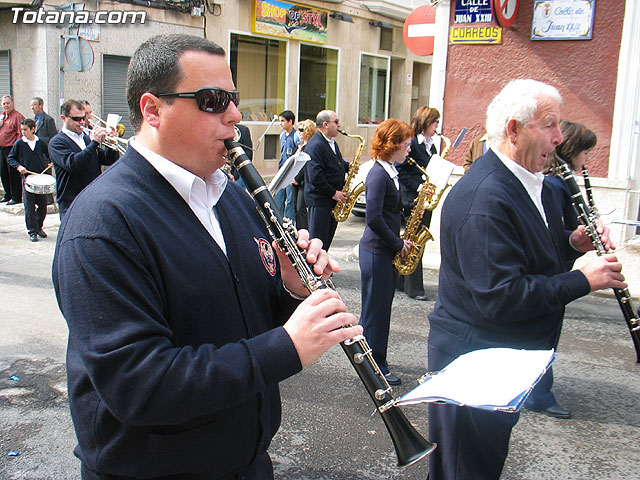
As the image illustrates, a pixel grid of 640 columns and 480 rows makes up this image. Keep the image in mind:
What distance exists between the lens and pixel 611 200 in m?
7.36

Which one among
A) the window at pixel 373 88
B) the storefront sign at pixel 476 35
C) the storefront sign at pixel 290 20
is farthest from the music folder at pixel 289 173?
the window at pixel 373 88

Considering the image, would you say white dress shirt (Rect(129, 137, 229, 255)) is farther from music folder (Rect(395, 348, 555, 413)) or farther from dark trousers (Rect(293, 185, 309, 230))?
dark trousers (Rect(293, 185, 309, 230))

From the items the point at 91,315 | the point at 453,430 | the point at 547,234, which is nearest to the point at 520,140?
the point at 547,234

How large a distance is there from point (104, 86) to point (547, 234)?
12807mm

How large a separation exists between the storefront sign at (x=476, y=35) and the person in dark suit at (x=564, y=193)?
12.7 ft

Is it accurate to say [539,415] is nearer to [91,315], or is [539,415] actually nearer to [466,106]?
[91,315]

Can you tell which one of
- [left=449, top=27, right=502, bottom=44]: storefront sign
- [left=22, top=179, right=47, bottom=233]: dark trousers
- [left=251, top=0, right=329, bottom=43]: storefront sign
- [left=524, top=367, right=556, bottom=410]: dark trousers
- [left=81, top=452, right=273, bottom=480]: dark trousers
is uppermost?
[left=251, top=0, right=329, bottom=43]: storefront sign

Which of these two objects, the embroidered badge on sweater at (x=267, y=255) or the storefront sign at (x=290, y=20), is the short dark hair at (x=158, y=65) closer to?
the embroidered badge on sweater at (x=267, y=255)

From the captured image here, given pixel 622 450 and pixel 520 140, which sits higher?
pixel 520 140

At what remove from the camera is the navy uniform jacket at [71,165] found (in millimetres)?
6543

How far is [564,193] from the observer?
168 inches

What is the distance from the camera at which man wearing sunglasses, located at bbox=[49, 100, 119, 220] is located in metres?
6.56

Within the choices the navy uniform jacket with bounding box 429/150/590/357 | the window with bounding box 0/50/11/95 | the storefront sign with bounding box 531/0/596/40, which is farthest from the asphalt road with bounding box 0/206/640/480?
the window with bounding box 0/50/11/95

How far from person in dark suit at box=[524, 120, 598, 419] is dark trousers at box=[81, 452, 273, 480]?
2.60m
